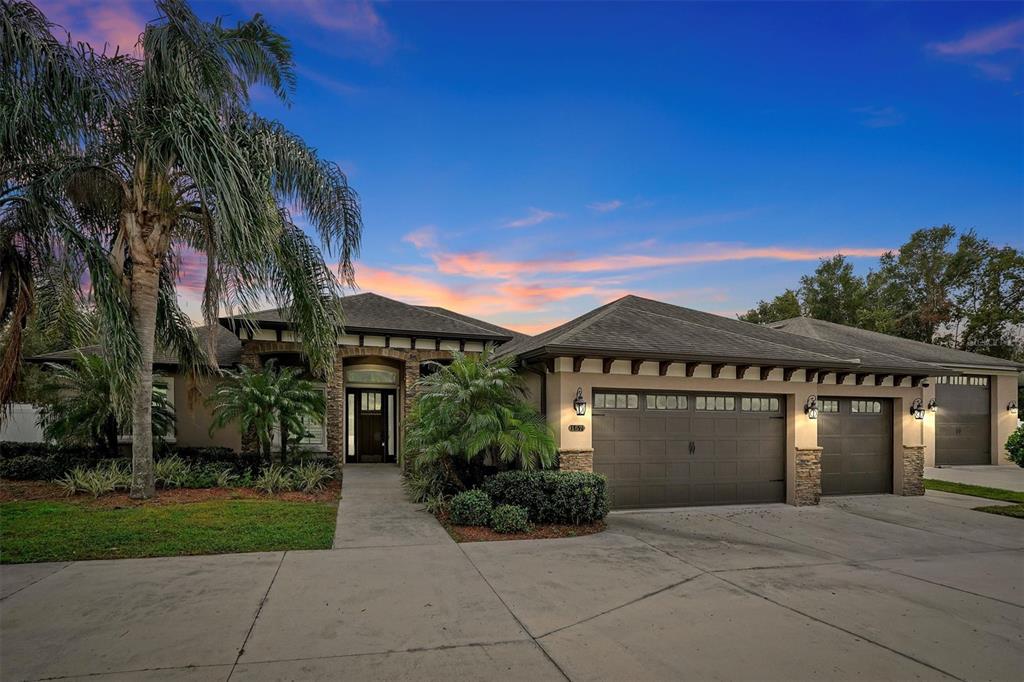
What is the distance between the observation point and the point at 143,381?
945 cm

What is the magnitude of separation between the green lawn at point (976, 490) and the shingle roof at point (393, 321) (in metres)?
11.4

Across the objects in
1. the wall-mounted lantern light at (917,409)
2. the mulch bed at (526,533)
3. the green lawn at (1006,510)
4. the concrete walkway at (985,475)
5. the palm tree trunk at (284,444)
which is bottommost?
the concrete walkway at (985,475)

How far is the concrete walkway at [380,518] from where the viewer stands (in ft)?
24.4

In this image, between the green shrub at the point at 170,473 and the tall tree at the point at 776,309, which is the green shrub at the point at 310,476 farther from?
the tall tree at the point at 776,309

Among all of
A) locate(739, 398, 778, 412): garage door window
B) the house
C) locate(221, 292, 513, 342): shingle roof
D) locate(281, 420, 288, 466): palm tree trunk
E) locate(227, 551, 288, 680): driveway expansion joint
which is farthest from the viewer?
locate(221, 292, 513, 342): shingle roof

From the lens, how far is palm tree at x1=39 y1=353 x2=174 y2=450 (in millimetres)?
11195

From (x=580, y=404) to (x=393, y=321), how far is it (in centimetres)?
653

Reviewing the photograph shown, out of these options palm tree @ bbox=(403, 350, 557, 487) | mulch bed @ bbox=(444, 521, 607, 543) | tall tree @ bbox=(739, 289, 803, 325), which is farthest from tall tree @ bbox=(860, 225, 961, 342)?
mulch bed @ bbox=(444, 521, 607, 543)

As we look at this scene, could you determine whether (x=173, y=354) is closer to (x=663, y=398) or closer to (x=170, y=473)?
(x=170, y=473)

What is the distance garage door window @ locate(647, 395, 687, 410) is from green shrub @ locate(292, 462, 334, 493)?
22.2ft

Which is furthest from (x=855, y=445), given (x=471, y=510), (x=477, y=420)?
(x=471, y=510)

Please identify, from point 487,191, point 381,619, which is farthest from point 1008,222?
point 381,619

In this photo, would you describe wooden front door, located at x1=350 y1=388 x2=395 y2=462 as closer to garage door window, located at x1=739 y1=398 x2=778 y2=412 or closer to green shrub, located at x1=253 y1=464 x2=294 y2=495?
green shrub, located at x1=253 y1=464 x2=294 y2=495

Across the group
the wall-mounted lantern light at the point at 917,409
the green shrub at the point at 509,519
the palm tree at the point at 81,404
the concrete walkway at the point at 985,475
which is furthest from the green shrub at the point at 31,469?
the concrete walkway at the point at 985,475
